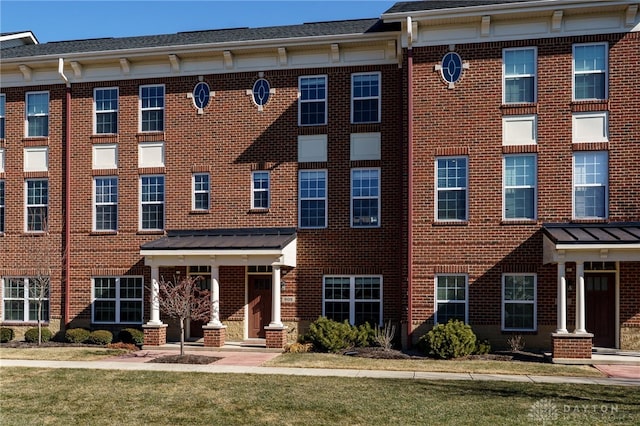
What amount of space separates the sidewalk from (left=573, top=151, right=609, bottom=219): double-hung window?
572 cm

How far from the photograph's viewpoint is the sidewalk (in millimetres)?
14594

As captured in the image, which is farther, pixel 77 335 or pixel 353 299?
pixel 77 335

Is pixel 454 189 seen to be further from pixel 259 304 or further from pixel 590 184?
pixel 259 304

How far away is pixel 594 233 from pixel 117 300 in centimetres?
1576

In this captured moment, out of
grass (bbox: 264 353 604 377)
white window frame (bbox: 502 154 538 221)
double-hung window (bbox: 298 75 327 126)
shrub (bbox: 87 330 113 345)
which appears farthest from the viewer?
double-hung window (bbox: 298 75 327 126)

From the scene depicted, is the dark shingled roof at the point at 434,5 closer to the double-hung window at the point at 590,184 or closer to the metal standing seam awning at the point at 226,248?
the double-hung window at the point at 590,184

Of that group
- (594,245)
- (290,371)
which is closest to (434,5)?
(594,245)

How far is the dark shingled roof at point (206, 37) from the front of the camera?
2134 cm

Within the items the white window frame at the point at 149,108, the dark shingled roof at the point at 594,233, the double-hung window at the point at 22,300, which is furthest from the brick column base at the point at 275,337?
the double-hung window at the point at 22,300

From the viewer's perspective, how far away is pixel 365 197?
20844 millimetres

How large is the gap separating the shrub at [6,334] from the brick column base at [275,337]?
9.70 m

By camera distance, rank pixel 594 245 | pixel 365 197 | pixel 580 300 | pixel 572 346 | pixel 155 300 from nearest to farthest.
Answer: pixel 594 245 → pixel 572 346 → pixel 580 300 → pixel 155 300 → pixel 365 197

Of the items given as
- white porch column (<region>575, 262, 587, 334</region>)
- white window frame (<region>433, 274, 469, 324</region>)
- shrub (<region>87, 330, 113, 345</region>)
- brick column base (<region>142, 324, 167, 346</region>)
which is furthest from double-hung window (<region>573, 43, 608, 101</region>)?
shrub (<region>87, 330, 113, 345</region>)

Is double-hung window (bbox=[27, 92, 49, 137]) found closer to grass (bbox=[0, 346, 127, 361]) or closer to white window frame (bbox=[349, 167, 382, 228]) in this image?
grass (bbox=[0, 346, 127, 361])
